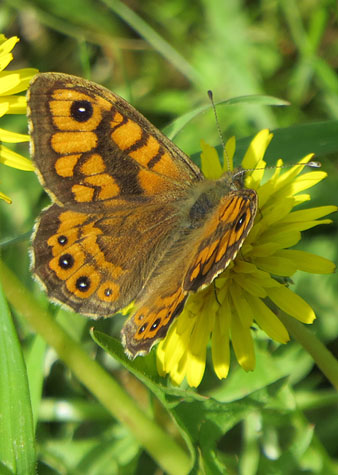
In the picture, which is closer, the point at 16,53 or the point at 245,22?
the point at 245,22

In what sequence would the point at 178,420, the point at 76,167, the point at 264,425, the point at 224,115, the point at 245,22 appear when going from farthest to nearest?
1. the point at 245,22
2. the point at 224,115
3. the point at 264,425
4. the point at 76,167
5. the point at 178,420

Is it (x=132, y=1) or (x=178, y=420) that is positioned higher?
(x=132, y=1)

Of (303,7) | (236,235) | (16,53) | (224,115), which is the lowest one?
(236,235)

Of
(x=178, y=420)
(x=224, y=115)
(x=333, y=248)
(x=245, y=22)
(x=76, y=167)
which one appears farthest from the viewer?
(x=245, y=22)

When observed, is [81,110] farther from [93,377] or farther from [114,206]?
[93,377]

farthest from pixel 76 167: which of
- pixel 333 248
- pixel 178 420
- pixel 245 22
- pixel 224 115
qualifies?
Answer: pixel 245 22

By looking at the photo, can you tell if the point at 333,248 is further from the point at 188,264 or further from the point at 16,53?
the point at 16,53

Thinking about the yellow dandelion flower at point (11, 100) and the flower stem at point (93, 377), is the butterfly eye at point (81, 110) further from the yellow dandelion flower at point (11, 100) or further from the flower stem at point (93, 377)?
the flower stem at point (93, 377)

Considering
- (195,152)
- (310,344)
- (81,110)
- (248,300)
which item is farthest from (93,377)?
(195,152)
